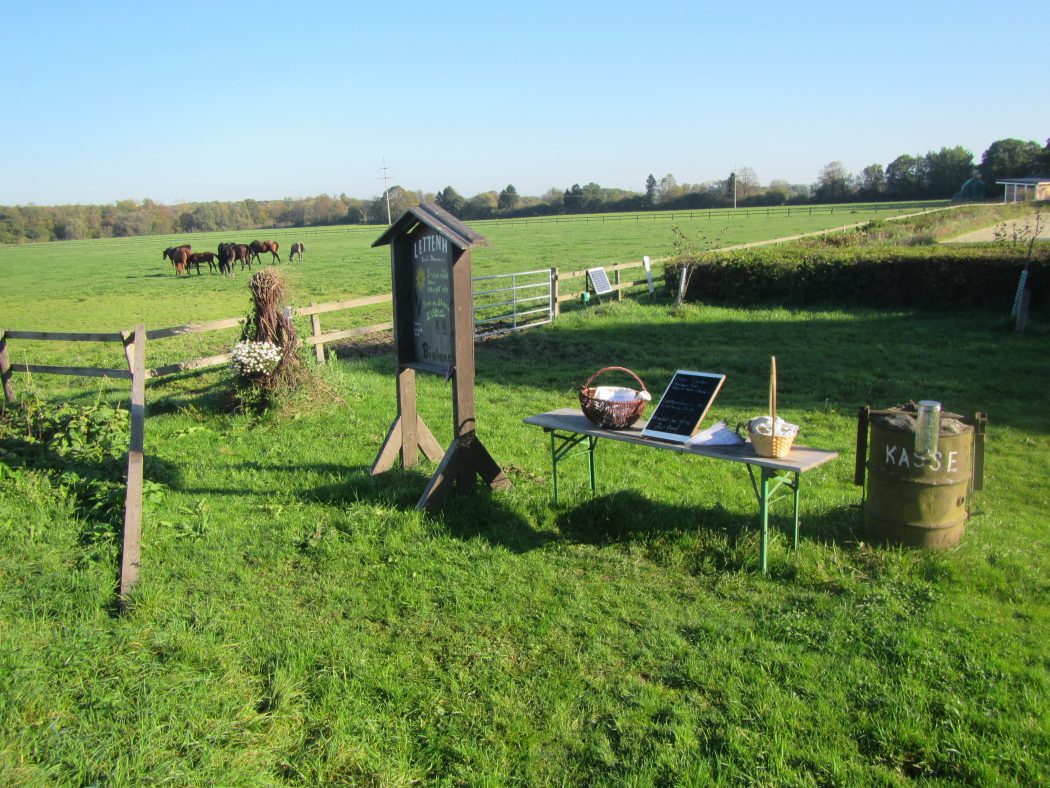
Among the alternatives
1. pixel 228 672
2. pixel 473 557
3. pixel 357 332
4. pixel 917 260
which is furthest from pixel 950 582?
pixel 917 260

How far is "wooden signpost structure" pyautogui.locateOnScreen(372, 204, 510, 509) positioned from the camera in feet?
19.3

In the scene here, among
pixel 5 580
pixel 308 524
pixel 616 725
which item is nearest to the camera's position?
pixel 616 725

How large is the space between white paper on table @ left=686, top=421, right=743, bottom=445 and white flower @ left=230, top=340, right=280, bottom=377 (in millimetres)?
5398

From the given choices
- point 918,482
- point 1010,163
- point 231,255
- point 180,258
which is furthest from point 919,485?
point 1010,163

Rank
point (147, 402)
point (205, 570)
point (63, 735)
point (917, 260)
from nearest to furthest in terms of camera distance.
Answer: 1. point (63, 735)
2. point (205, 570)
3. point (147, 402)
4. point (917, 260)

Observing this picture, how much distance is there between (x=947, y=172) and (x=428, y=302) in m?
93.4

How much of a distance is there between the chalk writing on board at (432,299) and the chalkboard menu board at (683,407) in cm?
169

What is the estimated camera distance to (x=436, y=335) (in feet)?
20.6

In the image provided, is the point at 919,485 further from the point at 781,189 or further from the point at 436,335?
the point at 781,189

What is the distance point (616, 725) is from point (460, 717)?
702 millimetres

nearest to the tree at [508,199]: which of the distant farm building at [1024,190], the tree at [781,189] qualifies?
the tree at [781,189]

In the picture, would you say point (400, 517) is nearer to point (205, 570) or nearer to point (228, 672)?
point (205, 570)

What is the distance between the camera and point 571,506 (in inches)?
234

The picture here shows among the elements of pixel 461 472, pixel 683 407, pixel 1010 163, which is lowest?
pixel 461 472
